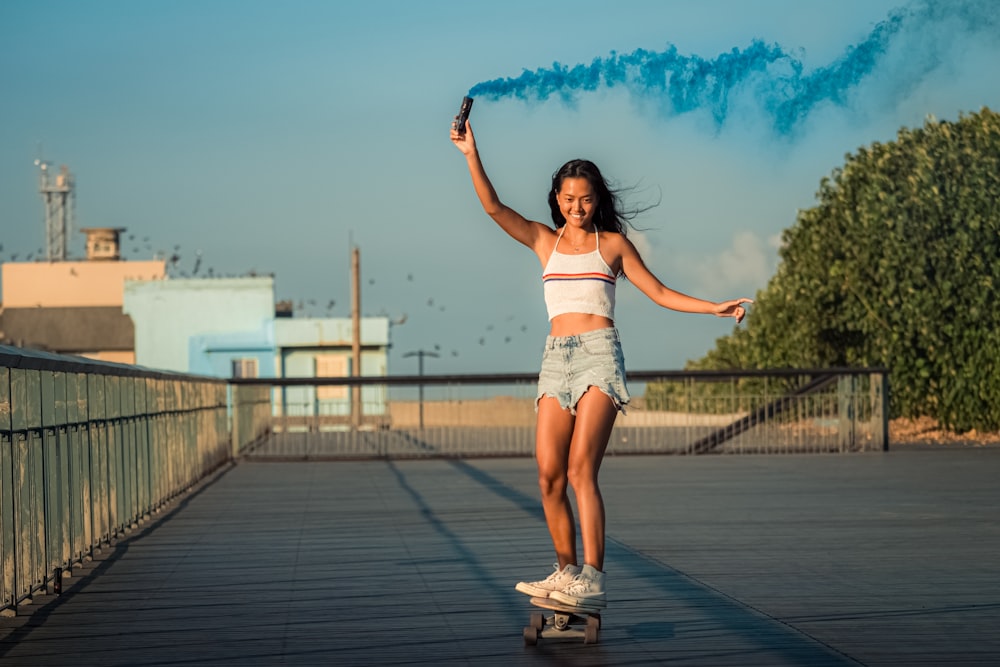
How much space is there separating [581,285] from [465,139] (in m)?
0.91

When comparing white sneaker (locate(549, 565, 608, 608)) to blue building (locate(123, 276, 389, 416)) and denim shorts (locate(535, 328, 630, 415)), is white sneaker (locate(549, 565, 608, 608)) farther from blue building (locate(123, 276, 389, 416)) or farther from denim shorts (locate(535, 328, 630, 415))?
blue building (locate(123, 276, 389, 416))

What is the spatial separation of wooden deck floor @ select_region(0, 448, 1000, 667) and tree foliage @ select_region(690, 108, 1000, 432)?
15.3 meters

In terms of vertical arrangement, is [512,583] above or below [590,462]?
below

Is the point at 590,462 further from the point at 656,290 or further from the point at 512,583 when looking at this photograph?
the point at 512,583

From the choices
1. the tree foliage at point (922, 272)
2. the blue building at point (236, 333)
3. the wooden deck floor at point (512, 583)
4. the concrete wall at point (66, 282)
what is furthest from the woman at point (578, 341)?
the concrete wall at point (66, 282)

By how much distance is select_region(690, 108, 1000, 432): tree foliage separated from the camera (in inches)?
1297

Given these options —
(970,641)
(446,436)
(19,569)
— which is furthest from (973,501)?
(446,436)

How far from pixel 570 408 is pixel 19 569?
3119mm

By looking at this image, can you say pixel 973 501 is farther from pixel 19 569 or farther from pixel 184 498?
pixel 19 569

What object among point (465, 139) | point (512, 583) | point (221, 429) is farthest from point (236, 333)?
point (465, 139)

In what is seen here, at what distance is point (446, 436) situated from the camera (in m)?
29.5

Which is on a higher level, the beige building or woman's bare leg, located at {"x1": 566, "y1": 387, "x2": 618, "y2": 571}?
the beige building

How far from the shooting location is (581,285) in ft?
25.1

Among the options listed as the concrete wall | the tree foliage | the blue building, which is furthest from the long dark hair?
the concrete wall
